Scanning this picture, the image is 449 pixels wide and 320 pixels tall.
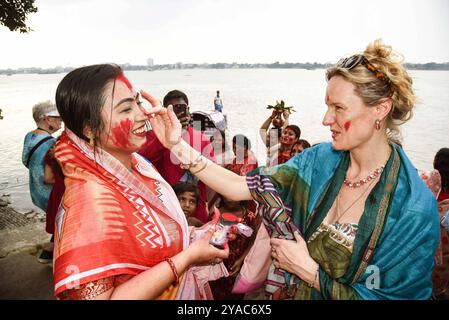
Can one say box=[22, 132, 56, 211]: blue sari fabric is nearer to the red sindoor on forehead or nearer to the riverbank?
the riverbank

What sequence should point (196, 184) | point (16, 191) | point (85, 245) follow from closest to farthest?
point (85, 245)
point (196, 184)
point (16, 191)

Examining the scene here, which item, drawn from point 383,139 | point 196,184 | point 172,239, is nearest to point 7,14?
point 196,184

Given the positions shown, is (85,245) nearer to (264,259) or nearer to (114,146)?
(114,146)

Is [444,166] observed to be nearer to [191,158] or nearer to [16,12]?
[191,158]

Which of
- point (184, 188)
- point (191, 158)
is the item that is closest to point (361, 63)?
point (191, 158)

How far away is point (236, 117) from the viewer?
1041 inches

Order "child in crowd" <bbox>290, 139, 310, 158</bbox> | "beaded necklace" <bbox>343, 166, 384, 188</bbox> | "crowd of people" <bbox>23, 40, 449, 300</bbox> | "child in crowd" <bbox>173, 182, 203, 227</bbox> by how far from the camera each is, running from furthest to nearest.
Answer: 1. "child in crowd" <bbox>290, 139, 310, 158</bbox>
2. "child in crowd" <bbox>173, 182, 203, 227</bbox>
3. "beaded necklace" <bbox>343, 166, 384, 188</bbox>
4. "crowd of people" <bbox>23, 40, 449, 300</bbox>

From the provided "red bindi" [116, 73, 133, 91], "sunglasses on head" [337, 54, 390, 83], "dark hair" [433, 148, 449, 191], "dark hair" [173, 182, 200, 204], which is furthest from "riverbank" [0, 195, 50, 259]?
"dark hair" [433, 148, 449, 191]

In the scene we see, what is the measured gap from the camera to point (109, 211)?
1482 mm

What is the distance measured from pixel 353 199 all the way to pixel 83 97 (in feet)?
5.74

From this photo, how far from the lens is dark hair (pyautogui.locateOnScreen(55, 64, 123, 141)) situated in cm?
157

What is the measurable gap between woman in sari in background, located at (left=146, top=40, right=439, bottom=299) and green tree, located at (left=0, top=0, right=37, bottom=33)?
5.07m

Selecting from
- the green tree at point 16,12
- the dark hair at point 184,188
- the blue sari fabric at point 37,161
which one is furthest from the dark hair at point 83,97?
the green tree at point 16,12
